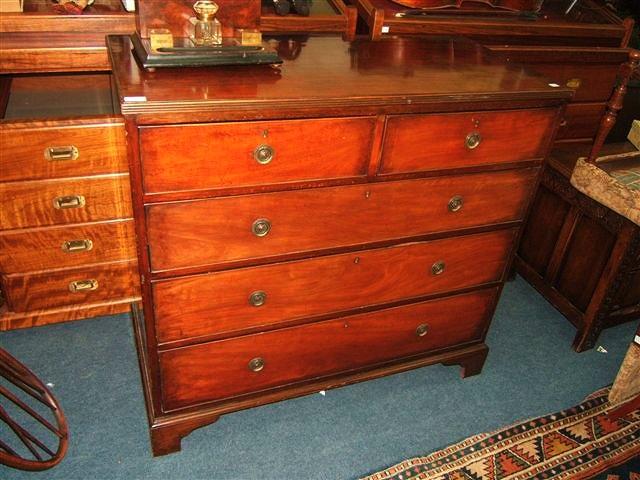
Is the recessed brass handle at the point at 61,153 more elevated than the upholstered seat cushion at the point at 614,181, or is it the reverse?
the recessed brass handle at the point at 61,153

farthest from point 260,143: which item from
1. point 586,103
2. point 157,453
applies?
point 586,103

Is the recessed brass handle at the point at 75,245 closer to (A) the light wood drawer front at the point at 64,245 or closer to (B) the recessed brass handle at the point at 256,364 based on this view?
(A) the light wood drawer front at the point at 64,245

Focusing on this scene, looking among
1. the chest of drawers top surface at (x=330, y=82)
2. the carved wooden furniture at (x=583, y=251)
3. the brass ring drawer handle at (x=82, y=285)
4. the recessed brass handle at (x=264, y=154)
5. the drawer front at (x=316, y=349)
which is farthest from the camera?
the carved wooden furniture at (x=583, y=251)

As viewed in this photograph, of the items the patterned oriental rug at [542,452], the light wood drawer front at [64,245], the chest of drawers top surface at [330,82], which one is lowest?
the patterned oriental rug at [542,452]

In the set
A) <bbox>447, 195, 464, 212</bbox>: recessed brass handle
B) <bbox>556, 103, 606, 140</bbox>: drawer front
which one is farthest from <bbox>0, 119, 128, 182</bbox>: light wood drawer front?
<bbox>556, 103, 606, 140</bbox>: drawer front

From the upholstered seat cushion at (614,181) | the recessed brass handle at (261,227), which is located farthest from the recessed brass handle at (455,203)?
the upholstered seat cushion at (614,181)

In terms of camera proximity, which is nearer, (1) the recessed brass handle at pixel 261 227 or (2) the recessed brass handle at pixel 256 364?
(1) the recessed brass handle at pixel 261 227

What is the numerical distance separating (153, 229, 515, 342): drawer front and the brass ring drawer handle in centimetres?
69

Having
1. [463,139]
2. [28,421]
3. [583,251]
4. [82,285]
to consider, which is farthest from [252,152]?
[583,251]

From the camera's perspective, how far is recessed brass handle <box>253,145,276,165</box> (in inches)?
59.7

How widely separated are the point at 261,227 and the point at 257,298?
27 centimetres

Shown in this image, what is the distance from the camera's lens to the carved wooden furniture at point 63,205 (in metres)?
1.84

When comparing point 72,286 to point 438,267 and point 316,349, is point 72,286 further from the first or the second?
point 438,267

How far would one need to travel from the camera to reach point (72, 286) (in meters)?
2.25
